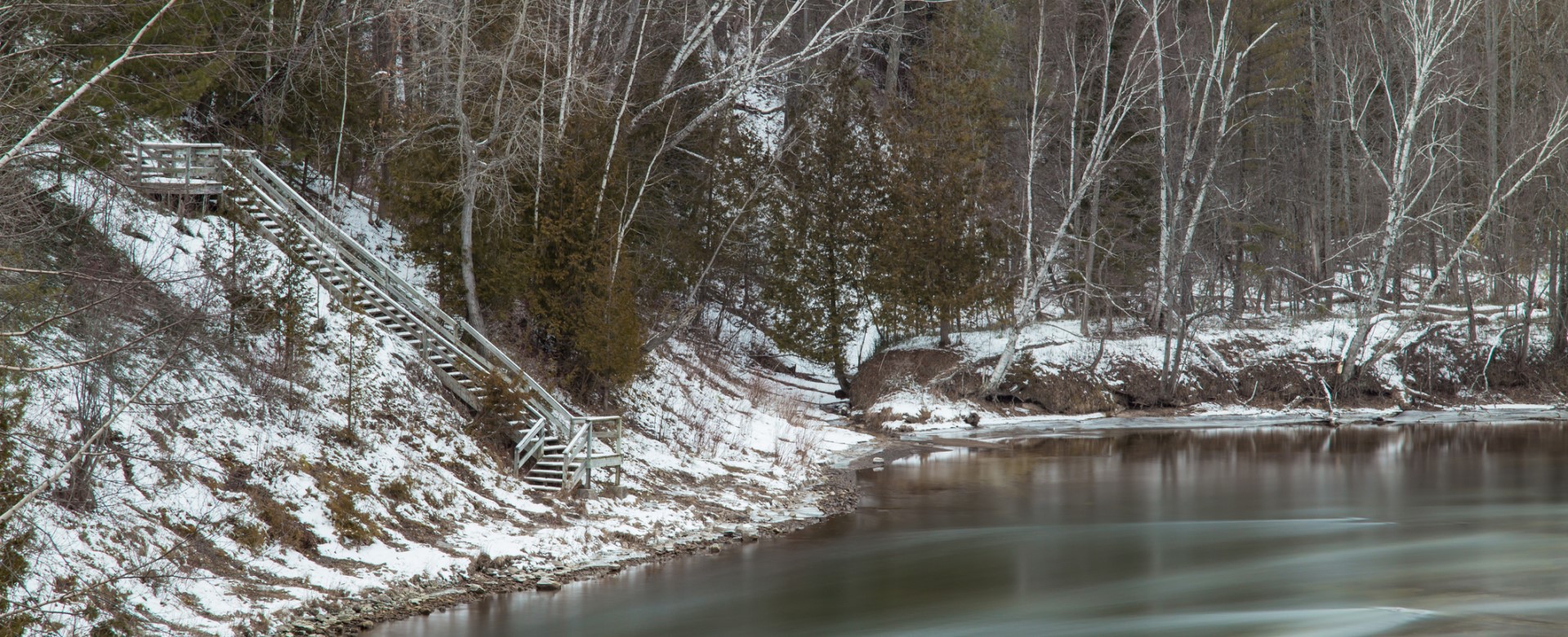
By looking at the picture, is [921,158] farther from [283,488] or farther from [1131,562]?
[283,488]

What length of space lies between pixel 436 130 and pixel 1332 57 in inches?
1127

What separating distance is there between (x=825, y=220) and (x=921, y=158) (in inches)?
138

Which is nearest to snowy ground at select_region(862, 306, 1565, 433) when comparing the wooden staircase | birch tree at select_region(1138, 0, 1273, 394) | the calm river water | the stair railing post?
birch tree at select_region(1138, 0, 1273, 394)

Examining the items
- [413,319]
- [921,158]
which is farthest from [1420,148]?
[413,319]

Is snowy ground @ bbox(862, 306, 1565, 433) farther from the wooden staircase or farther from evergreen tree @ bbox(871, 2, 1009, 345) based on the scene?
the wooden staircase

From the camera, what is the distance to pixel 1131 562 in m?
16.9

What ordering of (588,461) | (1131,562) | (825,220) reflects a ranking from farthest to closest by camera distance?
1. (825,220)
2. (588,461)
3. (1131,562)

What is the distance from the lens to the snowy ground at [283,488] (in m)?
10.9

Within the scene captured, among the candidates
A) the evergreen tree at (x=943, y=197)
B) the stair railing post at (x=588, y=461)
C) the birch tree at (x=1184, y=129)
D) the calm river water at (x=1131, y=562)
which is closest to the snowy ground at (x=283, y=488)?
the stair railing post at (x=588, y=461)

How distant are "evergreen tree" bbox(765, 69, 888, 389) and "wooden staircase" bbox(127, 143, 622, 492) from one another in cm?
1443

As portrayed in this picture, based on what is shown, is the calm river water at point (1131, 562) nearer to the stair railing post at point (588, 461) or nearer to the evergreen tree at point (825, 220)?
the stair railing post at point (588, 461)

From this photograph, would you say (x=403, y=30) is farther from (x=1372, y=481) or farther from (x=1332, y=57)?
(x=1332, y=57)

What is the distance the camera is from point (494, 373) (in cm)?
1850

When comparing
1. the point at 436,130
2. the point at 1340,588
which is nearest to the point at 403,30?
the point at 436,130
